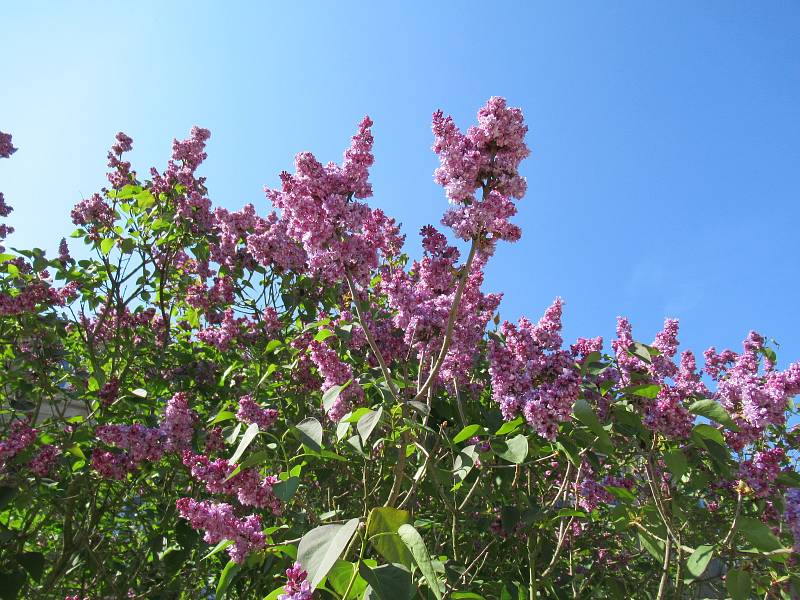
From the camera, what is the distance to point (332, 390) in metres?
2.53

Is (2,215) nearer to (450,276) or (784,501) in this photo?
(450,276)

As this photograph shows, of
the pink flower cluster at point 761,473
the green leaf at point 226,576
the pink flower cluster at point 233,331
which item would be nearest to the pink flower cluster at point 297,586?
the green leaf at point 226,576

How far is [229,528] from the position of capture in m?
2.23

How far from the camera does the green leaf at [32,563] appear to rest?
3379 mm

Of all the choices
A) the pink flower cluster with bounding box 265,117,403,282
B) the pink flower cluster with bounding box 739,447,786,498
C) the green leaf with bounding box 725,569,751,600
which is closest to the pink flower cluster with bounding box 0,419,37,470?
the pink flower cluster with bounding box 265,117,403,282

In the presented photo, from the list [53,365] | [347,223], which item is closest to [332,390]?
[347,223]

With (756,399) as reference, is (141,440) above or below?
below

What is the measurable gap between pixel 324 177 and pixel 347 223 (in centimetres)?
23

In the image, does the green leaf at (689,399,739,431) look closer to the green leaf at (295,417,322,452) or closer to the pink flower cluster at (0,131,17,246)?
the green leaf at (295,417,322,452)

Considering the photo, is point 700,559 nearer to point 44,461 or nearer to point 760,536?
point 760,536

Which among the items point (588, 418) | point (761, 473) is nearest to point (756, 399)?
point (761, 473)

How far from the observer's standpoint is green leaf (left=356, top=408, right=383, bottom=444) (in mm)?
2049

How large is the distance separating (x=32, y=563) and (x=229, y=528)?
2035mm

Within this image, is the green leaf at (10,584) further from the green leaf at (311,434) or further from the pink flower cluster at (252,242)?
the pink flower cluster at (252,242)
